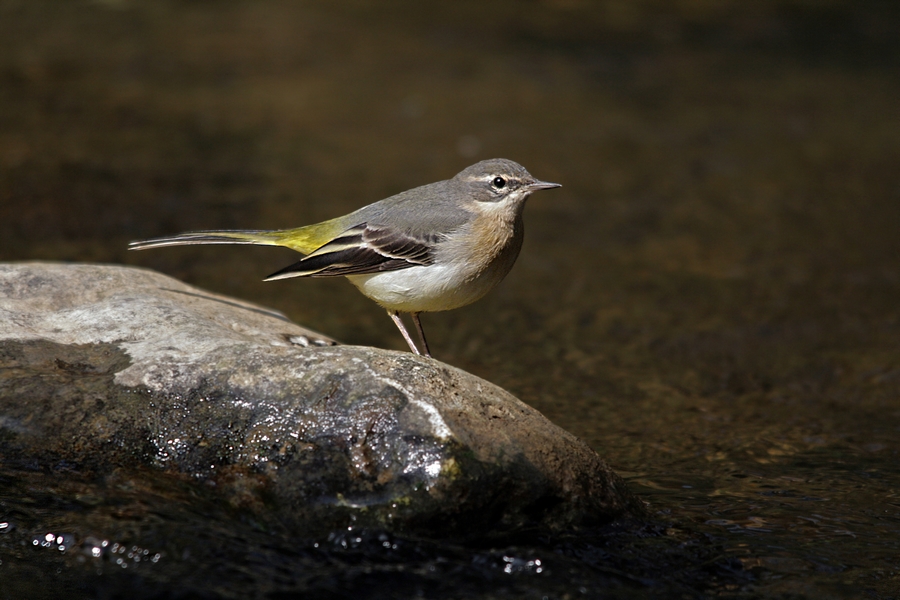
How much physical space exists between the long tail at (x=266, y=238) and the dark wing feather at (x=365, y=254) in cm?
22

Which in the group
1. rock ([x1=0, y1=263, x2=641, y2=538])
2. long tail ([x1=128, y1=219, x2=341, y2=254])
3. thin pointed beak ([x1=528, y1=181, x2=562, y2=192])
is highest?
thin pointed beak ([x1=528, y1=181, x2=562, y2=192])

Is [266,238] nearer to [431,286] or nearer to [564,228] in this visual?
[431,286]

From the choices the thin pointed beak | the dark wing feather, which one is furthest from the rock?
the thin pointed beak

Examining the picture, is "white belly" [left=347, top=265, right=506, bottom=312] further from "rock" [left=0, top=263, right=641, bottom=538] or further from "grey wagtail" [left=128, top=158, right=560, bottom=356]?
"rock" [left=0, top=263, right=641, bottom=538]

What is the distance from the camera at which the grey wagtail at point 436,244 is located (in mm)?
6738

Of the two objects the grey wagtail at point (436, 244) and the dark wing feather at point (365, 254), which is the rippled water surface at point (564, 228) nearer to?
the grey wagtail at point (436, 244)

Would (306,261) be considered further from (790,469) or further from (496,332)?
(790,469)

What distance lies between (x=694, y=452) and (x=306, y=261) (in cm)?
334

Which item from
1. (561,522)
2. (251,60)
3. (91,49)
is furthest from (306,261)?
(91,49)

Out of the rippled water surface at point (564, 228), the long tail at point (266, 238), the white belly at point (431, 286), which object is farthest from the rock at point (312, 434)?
the long tail at point (266, 238)

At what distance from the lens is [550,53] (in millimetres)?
18297

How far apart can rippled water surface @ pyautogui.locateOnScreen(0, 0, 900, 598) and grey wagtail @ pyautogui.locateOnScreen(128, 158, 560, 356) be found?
1779 millimetres

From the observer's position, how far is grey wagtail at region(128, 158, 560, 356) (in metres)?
6.74

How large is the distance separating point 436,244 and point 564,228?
589 centimetres
